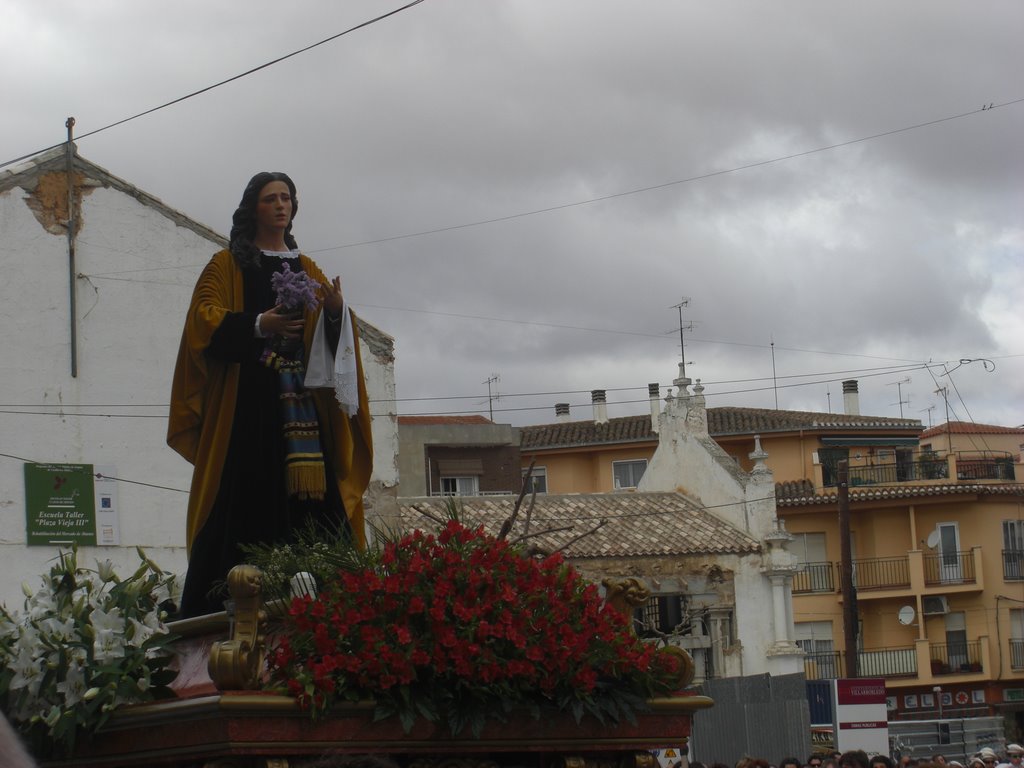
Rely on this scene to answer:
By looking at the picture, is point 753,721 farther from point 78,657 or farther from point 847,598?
point 78,657

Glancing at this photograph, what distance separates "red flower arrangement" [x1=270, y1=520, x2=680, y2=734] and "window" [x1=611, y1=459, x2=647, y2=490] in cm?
5101

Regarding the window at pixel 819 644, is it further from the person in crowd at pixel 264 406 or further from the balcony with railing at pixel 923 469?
the person in crowd at pixel 264 406

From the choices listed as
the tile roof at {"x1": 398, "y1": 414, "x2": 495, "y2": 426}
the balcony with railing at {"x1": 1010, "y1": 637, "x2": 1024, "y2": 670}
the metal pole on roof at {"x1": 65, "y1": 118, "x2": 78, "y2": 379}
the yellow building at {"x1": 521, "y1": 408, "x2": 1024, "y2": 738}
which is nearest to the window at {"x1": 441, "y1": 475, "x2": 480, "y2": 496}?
the tile roof at {"x1": 398, "y1": 414, "x2": 495, "y2": 426}

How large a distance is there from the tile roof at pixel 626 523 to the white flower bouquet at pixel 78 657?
2796 cm

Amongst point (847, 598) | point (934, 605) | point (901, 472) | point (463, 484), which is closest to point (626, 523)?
point (847, 598)

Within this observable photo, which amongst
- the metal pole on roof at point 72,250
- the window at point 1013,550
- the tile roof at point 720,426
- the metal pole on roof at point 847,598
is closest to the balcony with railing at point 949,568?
the window at point 1013,550

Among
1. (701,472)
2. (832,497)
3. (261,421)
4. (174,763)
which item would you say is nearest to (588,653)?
(174,763)

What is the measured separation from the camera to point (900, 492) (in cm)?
4962

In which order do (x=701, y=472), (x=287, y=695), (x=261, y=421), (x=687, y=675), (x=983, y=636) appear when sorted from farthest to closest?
(x=983, y=636), (x=701, y=472), (x=261, y=421), (x=687, y=675), (x=287, y=695)

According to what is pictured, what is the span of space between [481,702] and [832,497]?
4568 cm

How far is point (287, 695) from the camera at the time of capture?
502 centimetres

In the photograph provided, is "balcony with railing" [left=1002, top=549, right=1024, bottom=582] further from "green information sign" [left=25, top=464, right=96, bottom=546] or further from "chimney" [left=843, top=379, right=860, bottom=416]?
"green information sign" [left=25, top=464, right=96, bottom=546]

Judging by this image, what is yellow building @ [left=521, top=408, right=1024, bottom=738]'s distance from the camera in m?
47.8

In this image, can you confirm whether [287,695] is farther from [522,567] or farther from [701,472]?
[701,472]
